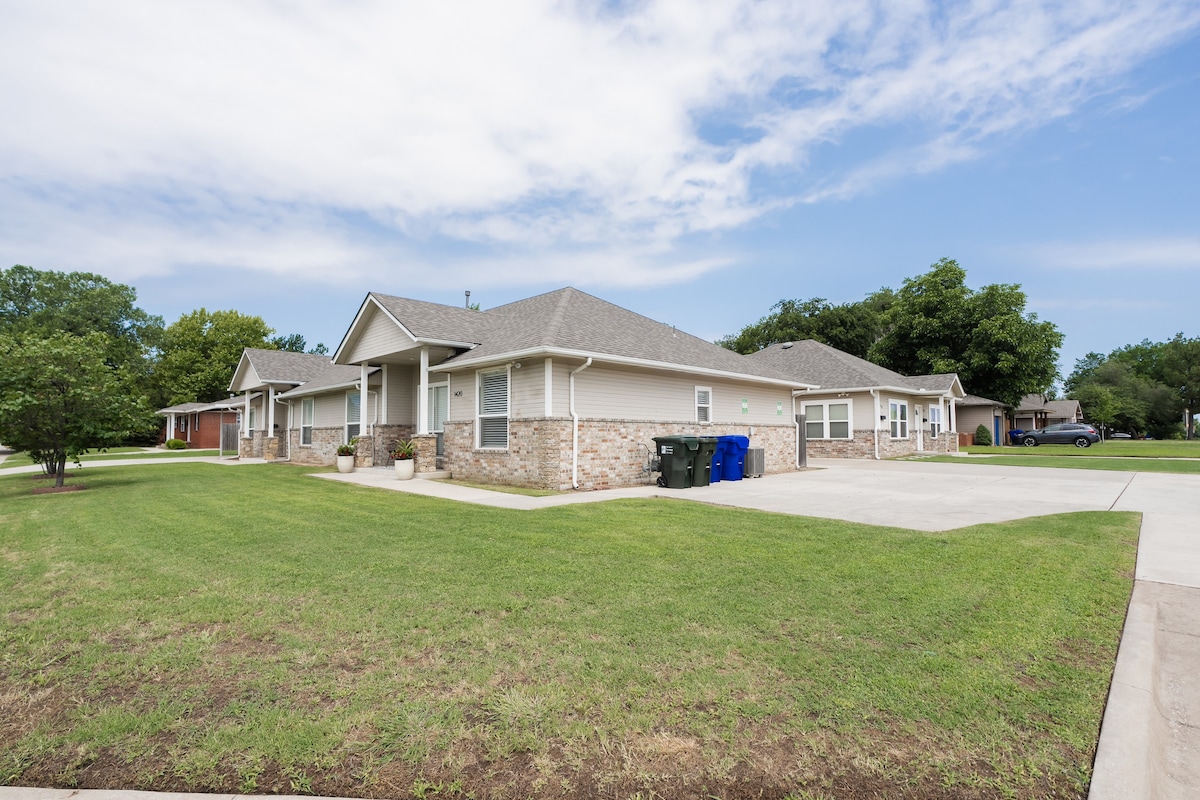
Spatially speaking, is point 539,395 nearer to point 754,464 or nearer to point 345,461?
point 754,464

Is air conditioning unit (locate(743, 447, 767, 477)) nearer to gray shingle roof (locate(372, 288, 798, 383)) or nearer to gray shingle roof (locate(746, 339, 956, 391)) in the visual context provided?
gray shingle roof (locate(372, 288, 798, 383))

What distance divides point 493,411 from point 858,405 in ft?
58.8

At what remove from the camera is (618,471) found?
1342cm

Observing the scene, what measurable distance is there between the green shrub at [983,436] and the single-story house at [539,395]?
1887 cm

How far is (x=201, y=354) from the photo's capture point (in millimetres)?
48438

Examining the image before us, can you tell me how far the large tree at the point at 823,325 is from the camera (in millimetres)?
47125

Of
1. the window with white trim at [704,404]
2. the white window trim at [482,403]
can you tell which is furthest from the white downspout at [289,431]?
the window with white trim at [704,404]

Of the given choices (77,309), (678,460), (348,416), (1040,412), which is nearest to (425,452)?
(678,460)

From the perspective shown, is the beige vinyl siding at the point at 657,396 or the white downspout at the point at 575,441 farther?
the beige vinyl siding at the point at 657,396

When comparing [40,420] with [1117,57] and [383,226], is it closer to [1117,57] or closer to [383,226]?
[383,226]

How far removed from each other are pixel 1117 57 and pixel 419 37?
14.0 m

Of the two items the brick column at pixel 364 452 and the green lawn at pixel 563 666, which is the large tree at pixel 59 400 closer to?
the brick column at pixel 364 452

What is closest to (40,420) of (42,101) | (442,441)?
(42,101)

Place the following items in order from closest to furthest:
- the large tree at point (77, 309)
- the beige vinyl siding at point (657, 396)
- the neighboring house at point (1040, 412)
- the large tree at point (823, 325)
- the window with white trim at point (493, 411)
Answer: the beige vinyl siding at point (657, 396), the window with white trim at point (493, 411), the large tree at point (77, 309), the large tree at point (823, 325), the neighboring house at point (1040, 412)
